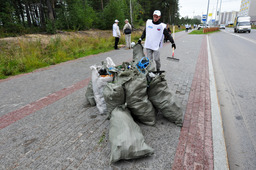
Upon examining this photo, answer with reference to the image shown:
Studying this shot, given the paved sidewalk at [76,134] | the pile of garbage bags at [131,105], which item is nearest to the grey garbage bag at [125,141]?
the pile of garbage bags at [131,105]

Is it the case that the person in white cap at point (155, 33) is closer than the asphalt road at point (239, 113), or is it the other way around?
the asphalt road at point (239, 113)

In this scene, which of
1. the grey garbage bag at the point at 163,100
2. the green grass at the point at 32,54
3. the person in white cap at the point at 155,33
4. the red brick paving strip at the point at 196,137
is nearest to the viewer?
the red brick paving strip at the point at 196,137

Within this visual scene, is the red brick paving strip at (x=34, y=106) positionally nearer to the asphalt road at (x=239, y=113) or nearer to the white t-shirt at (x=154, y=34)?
the white t-shirt at (x=154, y=34)

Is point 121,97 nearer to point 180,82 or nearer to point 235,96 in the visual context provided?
point 180,82

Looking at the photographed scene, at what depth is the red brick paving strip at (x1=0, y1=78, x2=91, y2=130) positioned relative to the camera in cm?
300

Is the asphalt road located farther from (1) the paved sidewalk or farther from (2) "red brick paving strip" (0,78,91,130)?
(2) "red brick paving strip" (0,78,91,130)

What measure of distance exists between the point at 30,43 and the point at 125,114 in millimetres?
8288

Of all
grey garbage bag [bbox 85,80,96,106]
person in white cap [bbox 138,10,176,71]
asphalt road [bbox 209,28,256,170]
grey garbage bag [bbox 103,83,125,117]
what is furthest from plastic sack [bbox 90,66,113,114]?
asphalt road [bbox 209,28,256,170]

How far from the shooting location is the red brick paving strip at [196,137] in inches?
78.5

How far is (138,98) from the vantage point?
8.07 ft

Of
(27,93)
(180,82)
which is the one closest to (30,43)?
(27,93)

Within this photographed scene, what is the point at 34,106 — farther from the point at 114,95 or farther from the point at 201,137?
the point at 201,137

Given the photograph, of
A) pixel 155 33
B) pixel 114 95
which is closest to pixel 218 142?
pixel 114 95

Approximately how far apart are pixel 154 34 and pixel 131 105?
2832 millimetres
